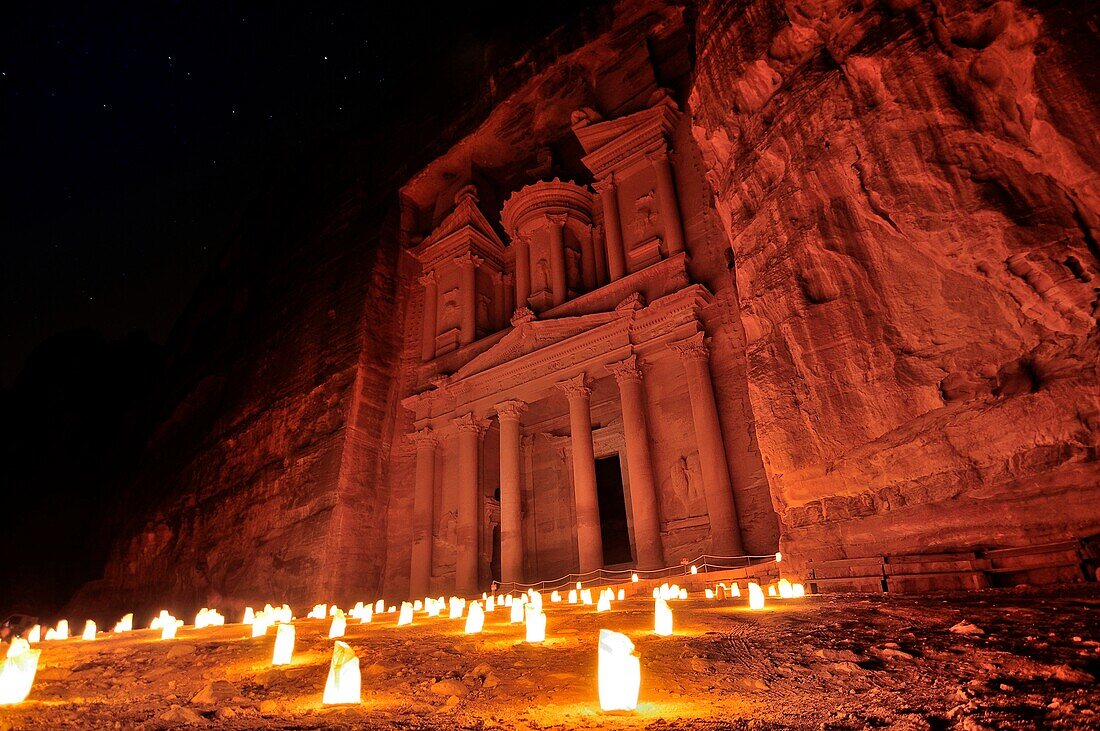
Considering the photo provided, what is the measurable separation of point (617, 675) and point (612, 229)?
1803cm

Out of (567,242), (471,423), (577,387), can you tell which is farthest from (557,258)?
(471,423)

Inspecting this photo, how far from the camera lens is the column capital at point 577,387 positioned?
1719 cm

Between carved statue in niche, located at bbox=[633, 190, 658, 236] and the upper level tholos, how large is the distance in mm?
36

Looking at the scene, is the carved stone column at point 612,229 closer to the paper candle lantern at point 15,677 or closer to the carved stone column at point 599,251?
the carved stone column at point 599,251

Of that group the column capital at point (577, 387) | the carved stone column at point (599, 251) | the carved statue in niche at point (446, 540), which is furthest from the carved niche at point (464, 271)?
the carved statue in niche at point (446, 540)

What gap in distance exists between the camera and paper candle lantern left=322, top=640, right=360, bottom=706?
3490 mm

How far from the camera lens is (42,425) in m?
34.6

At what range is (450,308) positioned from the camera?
22953mm

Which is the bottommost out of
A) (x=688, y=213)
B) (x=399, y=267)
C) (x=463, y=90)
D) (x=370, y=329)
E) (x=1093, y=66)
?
(x=1093, y=66)

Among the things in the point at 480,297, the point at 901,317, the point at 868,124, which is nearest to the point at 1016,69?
the point at 868,124

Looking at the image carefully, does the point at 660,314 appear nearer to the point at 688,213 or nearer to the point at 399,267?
the point at 688,213

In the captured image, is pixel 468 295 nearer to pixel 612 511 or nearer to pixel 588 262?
pixel 588 262

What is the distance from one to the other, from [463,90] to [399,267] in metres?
8.81

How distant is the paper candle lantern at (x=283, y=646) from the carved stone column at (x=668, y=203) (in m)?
15.1
